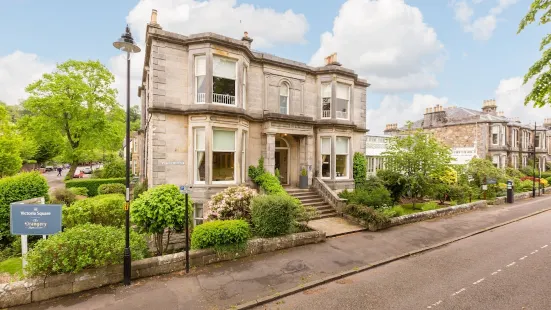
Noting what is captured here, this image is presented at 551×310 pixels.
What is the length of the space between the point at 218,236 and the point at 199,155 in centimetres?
571

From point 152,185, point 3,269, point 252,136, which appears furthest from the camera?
point 252,136

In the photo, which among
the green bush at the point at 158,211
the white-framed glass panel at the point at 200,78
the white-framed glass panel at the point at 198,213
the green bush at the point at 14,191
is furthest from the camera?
the white-framed glass panel at the point at 200,78

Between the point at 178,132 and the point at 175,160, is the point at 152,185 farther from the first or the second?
the point at 178,132

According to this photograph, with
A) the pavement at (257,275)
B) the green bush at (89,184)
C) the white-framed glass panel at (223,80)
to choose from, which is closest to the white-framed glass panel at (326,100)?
the white-framed glass panel at (223,80)

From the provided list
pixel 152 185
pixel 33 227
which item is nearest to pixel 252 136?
pixel 152 185

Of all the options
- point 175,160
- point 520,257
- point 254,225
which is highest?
point 175,160

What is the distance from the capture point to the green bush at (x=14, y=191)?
10094mm

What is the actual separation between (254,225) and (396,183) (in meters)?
12.0

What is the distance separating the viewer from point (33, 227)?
7082mm

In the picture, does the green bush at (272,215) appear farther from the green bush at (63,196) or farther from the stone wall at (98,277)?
the green bush at (63,196)

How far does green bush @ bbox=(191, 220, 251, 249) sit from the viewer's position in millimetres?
8461

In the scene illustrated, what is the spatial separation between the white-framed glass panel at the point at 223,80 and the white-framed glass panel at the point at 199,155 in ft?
6.26

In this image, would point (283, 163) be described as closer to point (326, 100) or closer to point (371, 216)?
point (326, 100)

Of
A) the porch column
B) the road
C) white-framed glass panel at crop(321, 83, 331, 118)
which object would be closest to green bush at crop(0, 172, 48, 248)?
the porch column
